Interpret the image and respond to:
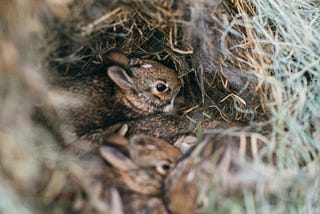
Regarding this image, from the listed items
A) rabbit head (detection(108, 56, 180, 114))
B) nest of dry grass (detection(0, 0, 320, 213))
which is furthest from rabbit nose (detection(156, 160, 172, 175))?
rabbit head (detection(108, 56, 180, 114))

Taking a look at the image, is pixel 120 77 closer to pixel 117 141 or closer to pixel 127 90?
pixel 127 90

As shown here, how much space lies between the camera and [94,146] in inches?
119

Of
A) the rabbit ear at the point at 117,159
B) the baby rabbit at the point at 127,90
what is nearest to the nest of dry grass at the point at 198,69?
the baby rabbit at the point at 127,90

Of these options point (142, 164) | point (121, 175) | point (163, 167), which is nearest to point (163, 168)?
point (163, 167)

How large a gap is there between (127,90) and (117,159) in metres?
0.91

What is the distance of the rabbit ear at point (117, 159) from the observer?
110 inches

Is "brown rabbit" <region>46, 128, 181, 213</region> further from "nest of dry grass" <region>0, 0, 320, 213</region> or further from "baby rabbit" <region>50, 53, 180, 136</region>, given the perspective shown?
"baby rabbit" <region>50, 53, 180, 136</region>

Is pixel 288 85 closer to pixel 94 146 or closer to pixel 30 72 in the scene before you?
pixel 94 146

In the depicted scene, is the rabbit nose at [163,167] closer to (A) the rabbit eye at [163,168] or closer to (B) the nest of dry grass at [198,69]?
(A) the rabbit eye at [163,168]

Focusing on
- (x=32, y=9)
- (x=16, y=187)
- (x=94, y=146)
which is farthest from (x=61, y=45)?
(x=16, y=187)

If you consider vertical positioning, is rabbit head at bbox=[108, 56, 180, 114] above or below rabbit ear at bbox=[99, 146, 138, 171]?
below

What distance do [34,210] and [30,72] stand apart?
0.60m

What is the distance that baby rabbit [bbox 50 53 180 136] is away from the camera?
349cm

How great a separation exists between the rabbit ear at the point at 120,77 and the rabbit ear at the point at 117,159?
2.67ft
